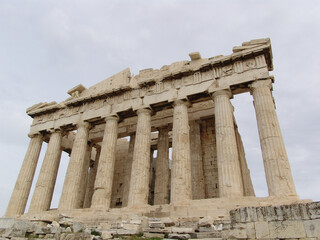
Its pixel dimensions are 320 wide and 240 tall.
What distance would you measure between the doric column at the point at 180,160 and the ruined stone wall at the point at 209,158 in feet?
11.2

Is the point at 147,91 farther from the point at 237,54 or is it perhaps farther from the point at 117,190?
the point at 117,190

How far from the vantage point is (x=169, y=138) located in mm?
19750

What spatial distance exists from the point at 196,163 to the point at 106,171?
5801 millimetres

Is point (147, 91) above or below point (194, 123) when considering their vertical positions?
above

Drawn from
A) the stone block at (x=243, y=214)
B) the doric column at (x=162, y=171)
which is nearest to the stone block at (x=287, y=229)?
the stone block at (x=243, y=214)

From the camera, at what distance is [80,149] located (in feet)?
57.1

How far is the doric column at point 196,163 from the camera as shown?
15.6 metres

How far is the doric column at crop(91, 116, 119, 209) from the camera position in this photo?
14586 mm

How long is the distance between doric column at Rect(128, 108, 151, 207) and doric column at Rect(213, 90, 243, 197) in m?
4.35

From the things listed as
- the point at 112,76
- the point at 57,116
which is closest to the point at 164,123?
the point at 112,76

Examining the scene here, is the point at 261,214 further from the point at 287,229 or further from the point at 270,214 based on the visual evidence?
the point at 287,229

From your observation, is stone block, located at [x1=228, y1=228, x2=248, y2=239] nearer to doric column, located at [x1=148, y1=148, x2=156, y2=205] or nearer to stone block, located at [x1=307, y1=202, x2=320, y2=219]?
stone block, located at [x1=307, y1=202, x2=320, y2=219]

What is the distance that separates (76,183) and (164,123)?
742cm

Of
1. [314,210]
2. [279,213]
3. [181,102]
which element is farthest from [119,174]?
[314,210]
